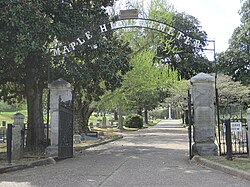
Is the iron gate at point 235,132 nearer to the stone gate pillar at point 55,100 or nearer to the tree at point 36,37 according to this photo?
the stone gate pillar at point 55,100

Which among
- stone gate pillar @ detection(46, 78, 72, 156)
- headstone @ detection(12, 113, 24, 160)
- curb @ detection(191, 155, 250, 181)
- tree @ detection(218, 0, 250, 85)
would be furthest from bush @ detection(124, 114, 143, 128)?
curb @ detection(191, 155, 250, 181)

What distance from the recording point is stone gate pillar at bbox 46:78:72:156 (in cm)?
1291

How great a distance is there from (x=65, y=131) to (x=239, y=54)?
3581 centimetres

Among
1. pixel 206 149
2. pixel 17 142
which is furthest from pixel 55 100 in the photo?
pixel 206 149

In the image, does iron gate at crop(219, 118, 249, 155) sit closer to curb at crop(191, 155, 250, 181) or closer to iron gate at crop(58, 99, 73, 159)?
curb at crop(191, 155, 250, 181)

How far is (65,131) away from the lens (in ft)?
41.9

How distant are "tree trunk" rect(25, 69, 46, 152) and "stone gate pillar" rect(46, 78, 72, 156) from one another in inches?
87.0

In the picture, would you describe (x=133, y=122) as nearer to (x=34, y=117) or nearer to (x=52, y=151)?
(x=34, y=117)

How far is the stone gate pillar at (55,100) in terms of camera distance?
42.3 feet

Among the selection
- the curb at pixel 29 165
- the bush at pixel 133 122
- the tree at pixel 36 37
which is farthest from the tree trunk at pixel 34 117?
the bush at pixel 133 122

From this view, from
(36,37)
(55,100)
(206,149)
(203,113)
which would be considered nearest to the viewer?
(36,37)

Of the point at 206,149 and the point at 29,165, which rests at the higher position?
the point at 206,149

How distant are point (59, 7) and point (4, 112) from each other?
52.9 meters

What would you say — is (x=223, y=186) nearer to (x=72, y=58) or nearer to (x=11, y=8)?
(x=11, y=8)
